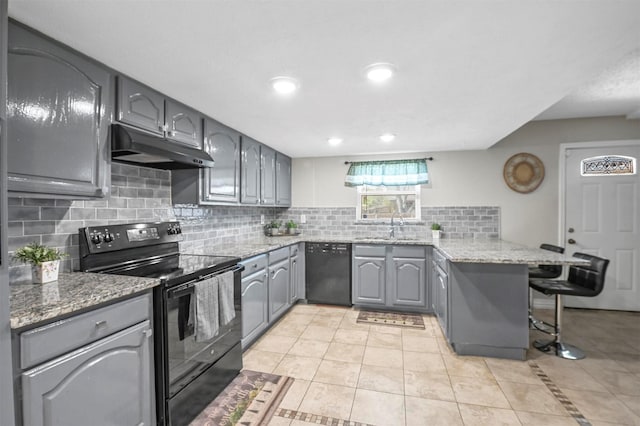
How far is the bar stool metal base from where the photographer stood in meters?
2.52

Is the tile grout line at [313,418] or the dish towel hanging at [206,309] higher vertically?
the dish towel hanging at [206,309]

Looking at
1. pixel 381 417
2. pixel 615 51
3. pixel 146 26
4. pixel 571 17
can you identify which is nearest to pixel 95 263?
pixel 146 26

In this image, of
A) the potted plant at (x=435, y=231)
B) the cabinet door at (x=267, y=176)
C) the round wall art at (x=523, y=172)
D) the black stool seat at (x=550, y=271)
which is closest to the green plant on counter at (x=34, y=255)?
the cabinet door at (x=267, y=176)

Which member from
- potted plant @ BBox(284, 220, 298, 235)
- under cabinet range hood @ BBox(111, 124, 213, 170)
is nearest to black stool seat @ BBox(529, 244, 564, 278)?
potted plant @ BBox(284, 220, 298, 235)

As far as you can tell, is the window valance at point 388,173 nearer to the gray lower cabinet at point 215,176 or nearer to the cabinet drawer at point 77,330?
the gray lower cabinet at point 215,176

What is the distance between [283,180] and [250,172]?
102 centimetres

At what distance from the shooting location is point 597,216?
363 centimetres

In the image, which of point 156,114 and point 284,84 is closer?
point 284,84

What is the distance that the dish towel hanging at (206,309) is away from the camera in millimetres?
1820

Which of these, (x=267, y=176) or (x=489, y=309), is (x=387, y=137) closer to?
(x=267, y=176)

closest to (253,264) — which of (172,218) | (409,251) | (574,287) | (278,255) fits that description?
(278,255)

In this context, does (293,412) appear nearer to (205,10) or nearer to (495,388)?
(495,388)

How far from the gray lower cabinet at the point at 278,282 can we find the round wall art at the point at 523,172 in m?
2.97

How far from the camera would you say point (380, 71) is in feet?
5.76
